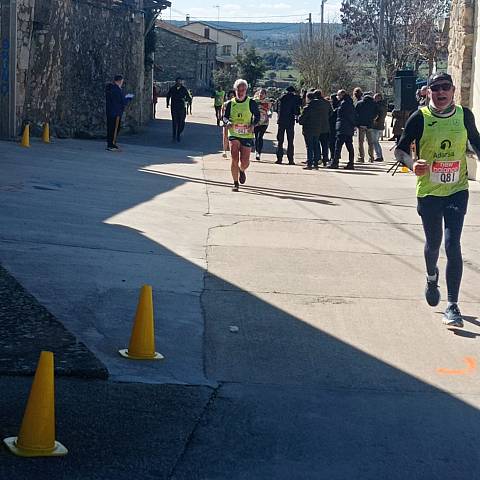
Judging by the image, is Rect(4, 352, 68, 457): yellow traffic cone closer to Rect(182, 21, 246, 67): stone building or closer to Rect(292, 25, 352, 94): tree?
Rect(292, 25, 352, 94): tree

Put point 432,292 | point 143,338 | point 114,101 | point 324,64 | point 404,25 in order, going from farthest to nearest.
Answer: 1. point 324,64
2. point 404,25
3. point 114,101
4. point 432,292
5. point 143,338

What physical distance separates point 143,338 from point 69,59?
20.5 metres

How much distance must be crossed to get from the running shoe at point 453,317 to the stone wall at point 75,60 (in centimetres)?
1560

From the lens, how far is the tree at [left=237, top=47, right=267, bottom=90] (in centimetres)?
8362

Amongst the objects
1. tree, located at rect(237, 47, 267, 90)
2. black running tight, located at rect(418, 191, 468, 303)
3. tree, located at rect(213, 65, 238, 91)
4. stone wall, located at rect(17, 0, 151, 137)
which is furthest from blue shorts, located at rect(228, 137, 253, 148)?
tree, located at rect(237, 47, 267, 90)

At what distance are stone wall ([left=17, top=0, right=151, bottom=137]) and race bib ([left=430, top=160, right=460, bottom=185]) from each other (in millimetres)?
15425

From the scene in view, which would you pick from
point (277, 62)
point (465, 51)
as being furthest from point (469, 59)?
point (277, 62)

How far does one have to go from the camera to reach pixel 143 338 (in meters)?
6.77

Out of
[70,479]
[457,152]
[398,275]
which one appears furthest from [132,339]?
[398,275]

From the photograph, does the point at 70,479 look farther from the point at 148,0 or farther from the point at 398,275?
the point at 148,0

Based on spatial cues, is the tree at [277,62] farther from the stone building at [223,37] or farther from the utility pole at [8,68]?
the utility pole at [8,68]

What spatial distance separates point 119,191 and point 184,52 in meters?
80.4

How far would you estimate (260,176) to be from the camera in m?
19.8

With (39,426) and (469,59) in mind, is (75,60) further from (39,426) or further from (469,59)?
(39,426)
